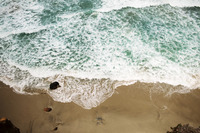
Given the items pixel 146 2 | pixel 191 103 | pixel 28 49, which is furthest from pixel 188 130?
pixel 146 2

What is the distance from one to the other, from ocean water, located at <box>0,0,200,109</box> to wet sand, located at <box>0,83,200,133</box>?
12.5 inches

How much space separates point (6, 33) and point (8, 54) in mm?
1940

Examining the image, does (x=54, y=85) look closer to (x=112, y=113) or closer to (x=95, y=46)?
(x=112, y=113)

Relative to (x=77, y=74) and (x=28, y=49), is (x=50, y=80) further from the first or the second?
(x=28, y=49)

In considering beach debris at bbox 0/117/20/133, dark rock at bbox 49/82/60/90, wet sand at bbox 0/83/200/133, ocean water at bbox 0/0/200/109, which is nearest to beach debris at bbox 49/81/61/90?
dark rock at bbox 49/82/60/90

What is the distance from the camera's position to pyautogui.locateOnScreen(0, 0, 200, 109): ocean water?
20.5 ft

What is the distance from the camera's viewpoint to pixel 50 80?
6.26 m

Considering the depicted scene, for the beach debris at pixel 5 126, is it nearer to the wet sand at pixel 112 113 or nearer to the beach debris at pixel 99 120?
the wet sand at pixel 112 113

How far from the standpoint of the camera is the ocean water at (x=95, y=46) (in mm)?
6258

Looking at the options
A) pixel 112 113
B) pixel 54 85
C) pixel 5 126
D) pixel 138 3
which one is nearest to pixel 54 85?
pixel 54 85

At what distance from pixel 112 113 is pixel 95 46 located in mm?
3934

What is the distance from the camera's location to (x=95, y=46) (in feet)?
25.9

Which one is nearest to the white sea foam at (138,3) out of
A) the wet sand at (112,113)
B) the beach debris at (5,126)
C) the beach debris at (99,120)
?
the wet sand at (112,113)

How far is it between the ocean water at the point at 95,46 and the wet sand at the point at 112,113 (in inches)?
12.5
